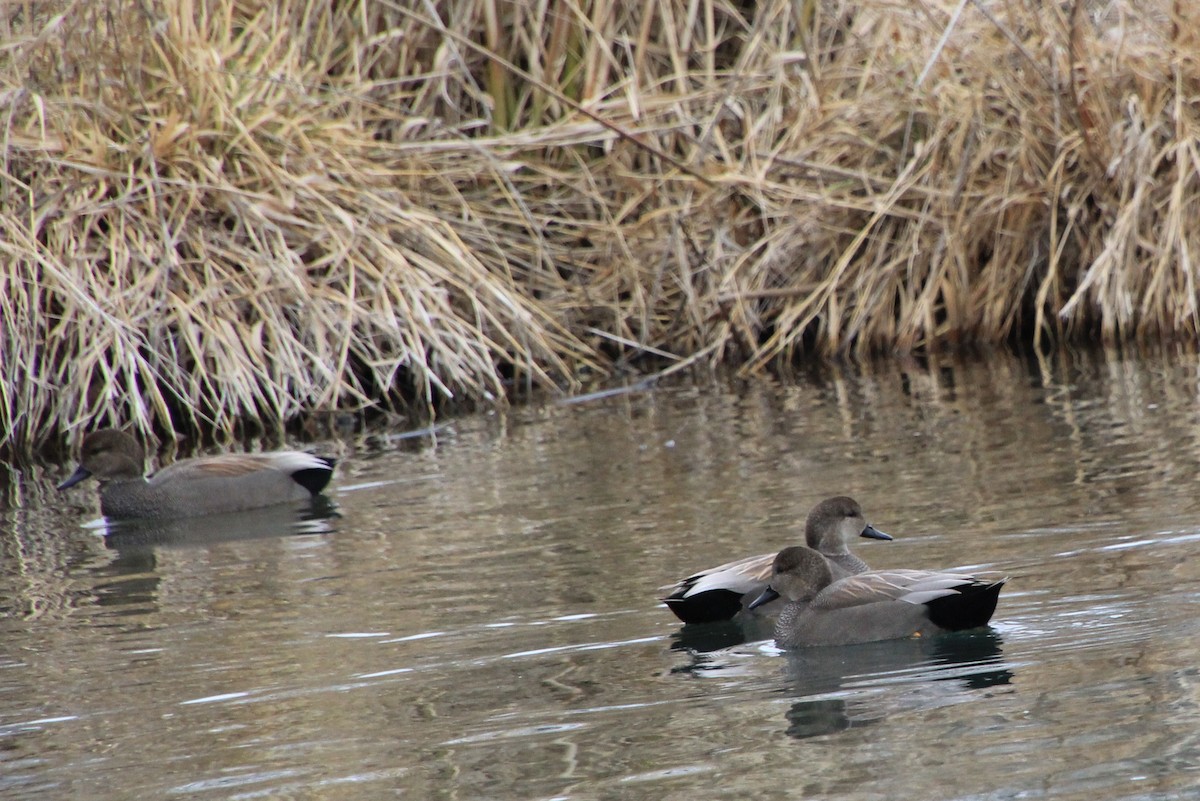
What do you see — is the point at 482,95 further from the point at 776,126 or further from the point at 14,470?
the point at 14,470

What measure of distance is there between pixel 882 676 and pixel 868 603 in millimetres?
442

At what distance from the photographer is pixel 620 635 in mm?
5711

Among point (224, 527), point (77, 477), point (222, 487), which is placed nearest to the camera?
point (224, 527)

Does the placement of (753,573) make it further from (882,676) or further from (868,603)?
(882,676)

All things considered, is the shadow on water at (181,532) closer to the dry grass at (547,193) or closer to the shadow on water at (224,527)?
the shadow on water at (224,527)

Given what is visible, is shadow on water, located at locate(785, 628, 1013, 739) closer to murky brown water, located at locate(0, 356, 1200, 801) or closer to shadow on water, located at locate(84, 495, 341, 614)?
murky brown water, located at locate(0, 356, 1200, 801)

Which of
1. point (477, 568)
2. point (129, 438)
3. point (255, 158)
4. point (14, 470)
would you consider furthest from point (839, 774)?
point (255, 158)

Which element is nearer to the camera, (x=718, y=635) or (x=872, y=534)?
(x=718, y=635)

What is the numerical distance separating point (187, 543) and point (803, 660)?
4.09 m

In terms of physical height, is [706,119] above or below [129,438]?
above

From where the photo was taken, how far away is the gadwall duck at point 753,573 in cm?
573

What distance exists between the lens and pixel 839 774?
Answer: 162 inches

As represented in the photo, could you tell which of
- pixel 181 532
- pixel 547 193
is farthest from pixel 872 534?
pixel 547 193

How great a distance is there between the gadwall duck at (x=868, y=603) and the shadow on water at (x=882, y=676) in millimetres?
46
